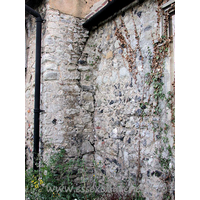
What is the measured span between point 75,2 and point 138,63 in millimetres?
1995

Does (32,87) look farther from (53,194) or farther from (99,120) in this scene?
(53,194)

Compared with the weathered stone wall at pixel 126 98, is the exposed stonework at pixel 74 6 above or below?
above

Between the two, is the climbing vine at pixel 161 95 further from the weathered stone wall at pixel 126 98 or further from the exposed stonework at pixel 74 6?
the exposed stonework at pixel 74 6

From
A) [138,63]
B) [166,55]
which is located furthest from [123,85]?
[166,55]

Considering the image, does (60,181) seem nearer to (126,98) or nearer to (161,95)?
(126,98)

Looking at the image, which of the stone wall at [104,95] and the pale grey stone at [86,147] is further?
the pale grey stone at [86,147]

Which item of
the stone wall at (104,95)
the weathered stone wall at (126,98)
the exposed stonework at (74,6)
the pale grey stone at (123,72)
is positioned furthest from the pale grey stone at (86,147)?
the exposed stonework at (74,6)

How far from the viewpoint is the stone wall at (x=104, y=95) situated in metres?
2.64

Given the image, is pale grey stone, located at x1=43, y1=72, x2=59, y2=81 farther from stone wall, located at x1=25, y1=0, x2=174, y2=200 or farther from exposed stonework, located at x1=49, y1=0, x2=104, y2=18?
exposed stonework, located at x1=49, y1=0, x2=104, y2=18

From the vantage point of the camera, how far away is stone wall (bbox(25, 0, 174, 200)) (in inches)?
104

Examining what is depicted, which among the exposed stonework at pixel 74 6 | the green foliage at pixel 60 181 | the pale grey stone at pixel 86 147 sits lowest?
the green foliage at pixel 60 181

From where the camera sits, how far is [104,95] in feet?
11.6

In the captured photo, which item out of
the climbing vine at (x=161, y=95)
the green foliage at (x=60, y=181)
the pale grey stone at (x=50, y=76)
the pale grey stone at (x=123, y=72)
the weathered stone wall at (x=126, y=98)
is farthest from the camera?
the pale grey stone at (x=50, y=76)

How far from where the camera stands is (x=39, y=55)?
3.54 metres
